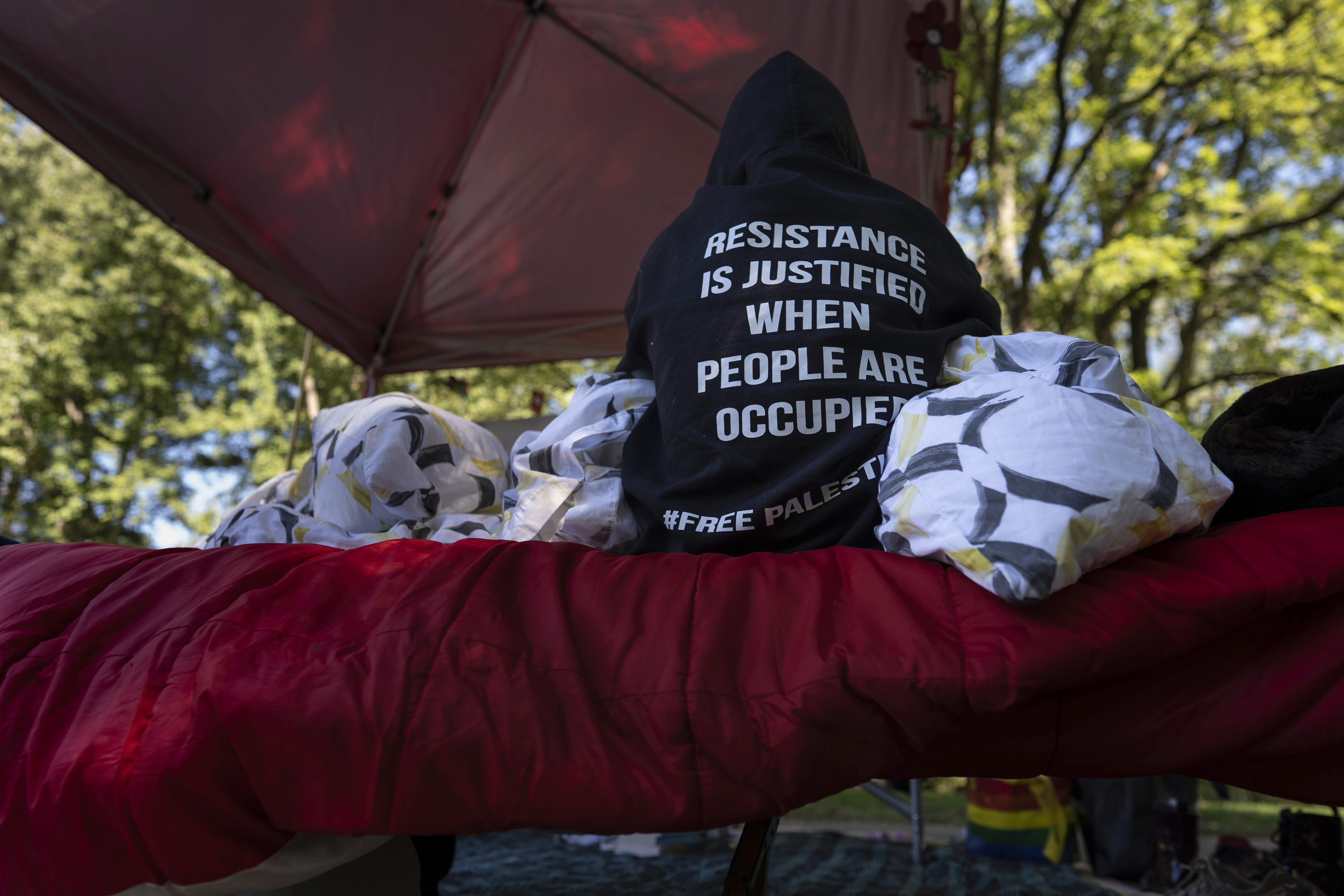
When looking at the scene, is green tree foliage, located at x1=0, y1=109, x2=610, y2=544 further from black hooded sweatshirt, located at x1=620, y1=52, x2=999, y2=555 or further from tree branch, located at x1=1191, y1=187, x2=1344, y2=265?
black hooded sweatshirt, located at x1=620, y1=52, x2=999, y2=555

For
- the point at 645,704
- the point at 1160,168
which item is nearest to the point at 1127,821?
the point at 645,704

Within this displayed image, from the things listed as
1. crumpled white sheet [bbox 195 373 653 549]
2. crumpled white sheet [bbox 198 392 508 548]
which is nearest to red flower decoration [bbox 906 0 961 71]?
crumpled white sheet [bbox 195 373 653 549]

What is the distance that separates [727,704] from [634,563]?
0.69 feet

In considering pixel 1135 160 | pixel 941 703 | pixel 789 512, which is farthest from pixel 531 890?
pixel 1135 160

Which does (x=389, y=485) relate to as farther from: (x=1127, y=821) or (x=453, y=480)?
(x=1127, y=821)

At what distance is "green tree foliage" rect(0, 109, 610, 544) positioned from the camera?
8742mm

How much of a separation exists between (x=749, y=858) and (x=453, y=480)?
0.71 metres

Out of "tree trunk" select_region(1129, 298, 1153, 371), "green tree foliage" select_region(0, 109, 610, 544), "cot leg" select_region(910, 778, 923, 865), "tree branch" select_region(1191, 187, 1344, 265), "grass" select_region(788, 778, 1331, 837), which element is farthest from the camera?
"green tree foliage" select_region(0, 109, 610, 544)

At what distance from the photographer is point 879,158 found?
2.82 m

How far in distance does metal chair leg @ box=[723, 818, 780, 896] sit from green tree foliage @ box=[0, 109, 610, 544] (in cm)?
817

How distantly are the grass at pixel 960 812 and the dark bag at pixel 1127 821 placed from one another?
1.06 ft

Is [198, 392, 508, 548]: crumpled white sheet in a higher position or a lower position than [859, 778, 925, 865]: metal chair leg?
higher

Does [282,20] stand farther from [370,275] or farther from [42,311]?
[42,311]

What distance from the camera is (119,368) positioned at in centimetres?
913
